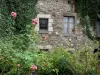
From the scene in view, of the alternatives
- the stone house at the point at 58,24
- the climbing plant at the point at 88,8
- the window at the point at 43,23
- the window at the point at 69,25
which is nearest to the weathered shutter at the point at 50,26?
the stone house at the point at 58,24

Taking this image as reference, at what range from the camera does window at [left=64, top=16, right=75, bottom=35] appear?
49.3ft

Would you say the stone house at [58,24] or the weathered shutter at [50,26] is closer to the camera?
the stone house at [58,24]

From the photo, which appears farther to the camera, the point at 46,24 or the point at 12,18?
the point at 46,24

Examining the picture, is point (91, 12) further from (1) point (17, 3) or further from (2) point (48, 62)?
(2) point (48, 62)

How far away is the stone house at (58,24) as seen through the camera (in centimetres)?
1452

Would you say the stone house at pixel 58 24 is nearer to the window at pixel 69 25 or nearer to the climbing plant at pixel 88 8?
the window at pixel 69 25

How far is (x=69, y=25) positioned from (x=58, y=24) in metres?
0.69

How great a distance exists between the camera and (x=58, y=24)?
48.4ft

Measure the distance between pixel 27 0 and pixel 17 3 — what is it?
2.76ft

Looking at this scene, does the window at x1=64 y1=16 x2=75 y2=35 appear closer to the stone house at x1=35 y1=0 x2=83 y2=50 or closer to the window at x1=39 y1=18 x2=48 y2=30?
the stone house at x1=35 y1=0 x2=83 y2=50

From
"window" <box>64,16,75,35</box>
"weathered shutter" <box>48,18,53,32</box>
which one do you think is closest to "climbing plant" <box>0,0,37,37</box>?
"weathered shutter" <box>48,18,53,32</box>

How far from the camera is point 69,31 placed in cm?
1503

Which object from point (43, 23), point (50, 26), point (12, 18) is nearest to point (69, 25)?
point (50, 26)

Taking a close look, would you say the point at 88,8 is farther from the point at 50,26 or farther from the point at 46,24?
the point at 46,24
